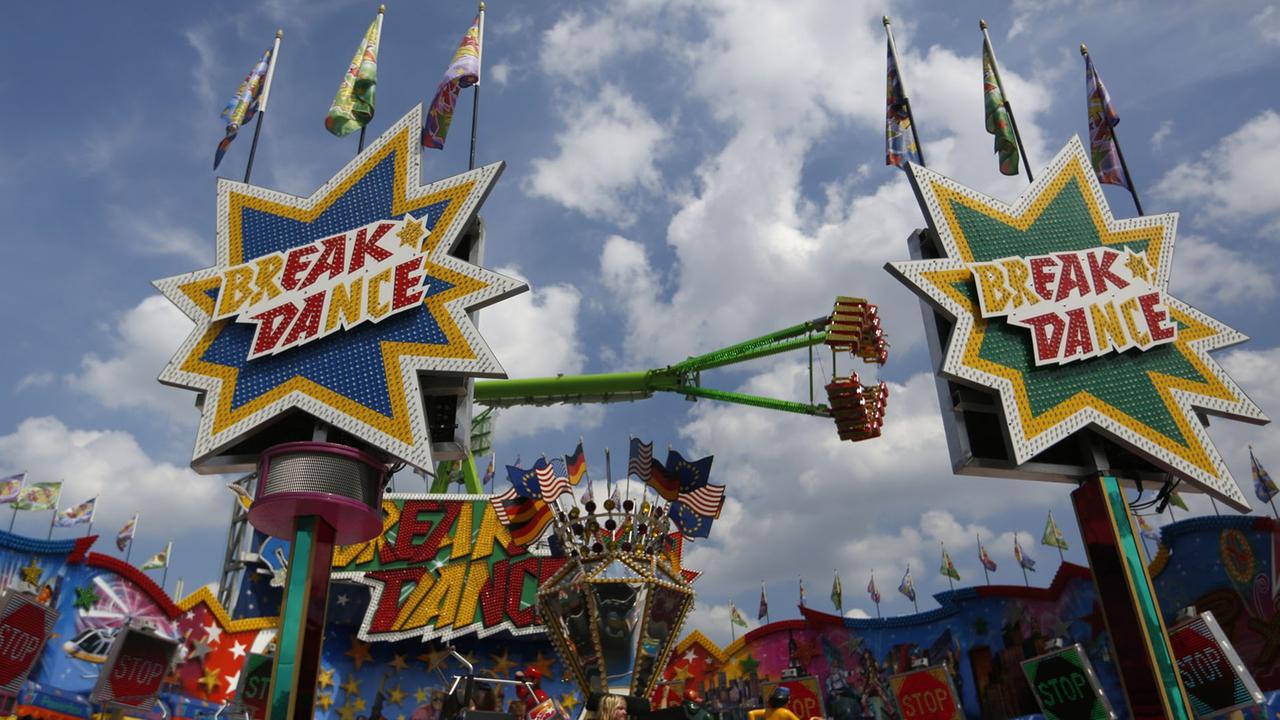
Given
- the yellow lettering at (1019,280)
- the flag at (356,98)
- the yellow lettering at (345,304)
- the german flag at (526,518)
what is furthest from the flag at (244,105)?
the yellow lettering at (1019,280)

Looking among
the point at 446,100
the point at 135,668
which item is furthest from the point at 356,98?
the point at 135,668

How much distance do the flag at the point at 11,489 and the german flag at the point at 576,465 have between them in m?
18.7

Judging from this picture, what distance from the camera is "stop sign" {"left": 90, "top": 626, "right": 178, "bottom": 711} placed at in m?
21.8

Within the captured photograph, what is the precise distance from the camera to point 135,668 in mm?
22391

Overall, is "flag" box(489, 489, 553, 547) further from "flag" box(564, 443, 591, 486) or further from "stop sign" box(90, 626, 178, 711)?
"stop sign" box(90, 626, 178, 711)

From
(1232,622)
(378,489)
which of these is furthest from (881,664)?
(378,489)

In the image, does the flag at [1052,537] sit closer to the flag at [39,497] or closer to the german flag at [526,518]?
the german flag at [526,518]

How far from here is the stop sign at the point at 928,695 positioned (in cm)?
1794

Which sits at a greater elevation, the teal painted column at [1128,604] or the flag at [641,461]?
the flag at [641,461]

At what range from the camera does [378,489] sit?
17.0 m

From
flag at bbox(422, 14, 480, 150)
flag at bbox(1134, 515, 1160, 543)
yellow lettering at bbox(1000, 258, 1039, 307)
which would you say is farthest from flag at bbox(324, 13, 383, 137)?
flag at bbox(1134, 515, 1160, 543)

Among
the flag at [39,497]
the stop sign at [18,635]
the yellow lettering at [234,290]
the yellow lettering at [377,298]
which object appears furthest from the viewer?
the flag at [39,497]

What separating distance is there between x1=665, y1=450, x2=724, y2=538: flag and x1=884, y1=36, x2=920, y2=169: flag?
920 cm

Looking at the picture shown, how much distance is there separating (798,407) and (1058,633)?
1126 centimetres
